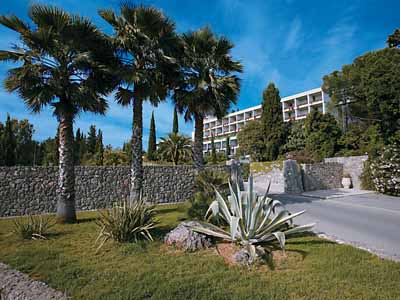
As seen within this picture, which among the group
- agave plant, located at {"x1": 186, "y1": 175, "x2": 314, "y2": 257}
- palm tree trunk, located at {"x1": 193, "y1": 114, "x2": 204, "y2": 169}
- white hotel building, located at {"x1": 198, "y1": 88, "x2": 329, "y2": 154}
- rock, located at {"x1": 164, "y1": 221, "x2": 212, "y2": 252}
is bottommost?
rock, located at {"x1": 164, "y1": 221, "x2": 212, "y2": 252}

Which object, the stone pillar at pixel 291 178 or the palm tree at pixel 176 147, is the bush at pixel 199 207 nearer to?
the stone pillar at pixel 291 178

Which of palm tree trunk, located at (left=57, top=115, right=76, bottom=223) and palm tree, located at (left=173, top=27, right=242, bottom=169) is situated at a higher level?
palm tree, located at (left=173, top=27, right=242, bottom=169)

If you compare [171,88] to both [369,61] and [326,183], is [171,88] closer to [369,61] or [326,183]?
[326,183]

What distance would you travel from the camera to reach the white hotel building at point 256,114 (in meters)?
48.1

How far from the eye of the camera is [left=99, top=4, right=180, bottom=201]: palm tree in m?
9.17

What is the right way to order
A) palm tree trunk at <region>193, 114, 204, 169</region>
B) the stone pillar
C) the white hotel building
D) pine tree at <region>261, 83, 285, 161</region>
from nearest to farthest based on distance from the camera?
palm tree trunk at <region>193, 114, 204, 169</region>, the stone pillar, pine tree at <region>261, 83, 285, 161</region>, the white hotel building

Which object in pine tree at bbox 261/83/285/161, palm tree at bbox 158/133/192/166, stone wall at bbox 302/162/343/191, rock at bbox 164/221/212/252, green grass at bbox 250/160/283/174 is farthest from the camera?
pine tree at bbox 261/83/285/161

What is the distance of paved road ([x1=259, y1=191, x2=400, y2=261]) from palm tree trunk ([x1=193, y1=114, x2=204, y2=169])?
4.63m

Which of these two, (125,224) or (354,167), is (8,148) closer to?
(125,224)

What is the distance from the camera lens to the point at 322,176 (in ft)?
59.0

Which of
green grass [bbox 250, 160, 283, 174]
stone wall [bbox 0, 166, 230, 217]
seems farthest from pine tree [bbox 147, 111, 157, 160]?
stone wall [bbox 0, 166, 230, 217]

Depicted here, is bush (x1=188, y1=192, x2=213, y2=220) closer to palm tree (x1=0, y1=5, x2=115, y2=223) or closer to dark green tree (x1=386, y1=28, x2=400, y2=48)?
palm tree (x1=0, y1=5, x2=115, y2=223)

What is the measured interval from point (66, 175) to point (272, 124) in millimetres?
25346

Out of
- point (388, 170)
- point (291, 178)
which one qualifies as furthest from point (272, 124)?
point (388, 170)
